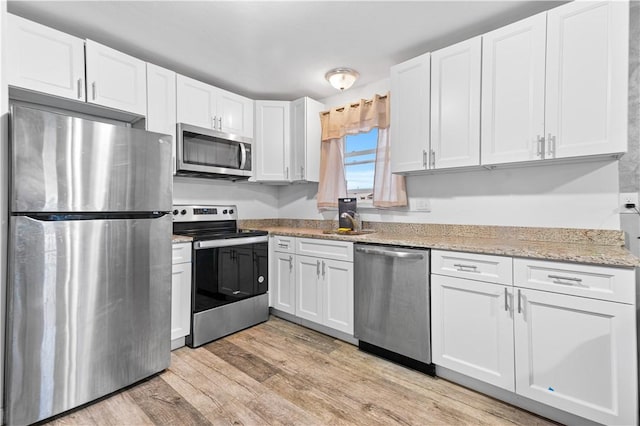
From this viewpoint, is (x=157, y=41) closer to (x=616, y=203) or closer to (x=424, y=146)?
(x=424, y=146)

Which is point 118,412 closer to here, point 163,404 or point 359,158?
point 163,404

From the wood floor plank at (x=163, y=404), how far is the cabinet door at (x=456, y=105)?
221cm

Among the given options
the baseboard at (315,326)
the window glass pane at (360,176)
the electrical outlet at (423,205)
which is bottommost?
the baseboard at (315,326)

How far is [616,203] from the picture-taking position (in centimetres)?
184

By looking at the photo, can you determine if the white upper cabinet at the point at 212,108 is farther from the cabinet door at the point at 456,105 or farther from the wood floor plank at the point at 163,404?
the wood floor plank at the point at 163,404

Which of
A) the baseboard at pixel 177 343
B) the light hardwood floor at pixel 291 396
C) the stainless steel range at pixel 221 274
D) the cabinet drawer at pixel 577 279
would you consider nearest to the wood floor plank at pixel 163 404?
the light hardwood floor at pixel 291 396

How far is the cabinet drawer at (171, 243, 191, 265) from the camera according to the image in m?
2.32

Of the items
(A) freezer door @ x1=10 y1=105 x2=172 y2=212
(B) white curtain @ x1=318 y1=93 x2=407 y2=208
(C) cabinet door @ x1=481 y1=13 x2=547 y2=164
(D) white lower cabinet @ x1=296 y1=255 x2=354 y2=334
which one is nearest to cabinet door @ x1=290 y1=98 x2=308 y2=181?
(B) white curtain @ x1=318 y1=93 x2=407 y2=208

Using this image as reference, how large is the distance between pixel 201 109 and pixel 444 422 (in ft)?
9.61

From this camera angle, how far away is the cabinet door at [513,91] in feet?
6.03

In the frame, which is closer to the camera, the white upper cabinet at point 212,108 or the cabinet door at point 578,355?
the cabinet door at point 578,355

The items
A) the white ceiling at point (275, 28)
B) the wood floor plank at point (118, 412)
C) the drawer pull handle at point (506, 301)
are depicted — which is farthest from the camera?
the white ceiling at point (275, 28)

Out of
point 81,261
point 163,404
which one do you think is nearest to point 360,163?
point 81,261

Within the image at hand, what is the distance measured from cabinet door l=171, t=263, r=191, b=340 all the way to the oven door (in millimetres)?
51
